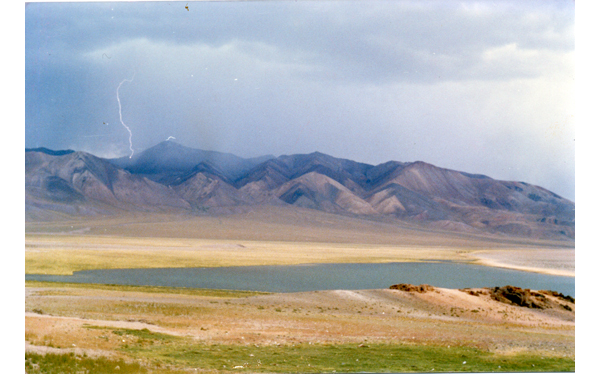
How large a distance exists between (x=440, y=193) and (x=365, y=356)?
4689cm

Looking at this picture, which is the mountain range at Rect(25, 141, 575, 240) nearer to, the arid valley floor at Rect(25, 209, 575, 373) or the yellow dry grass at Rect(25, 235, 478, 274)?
the yellow dry grass at Rect(25, 235, 478, 274)

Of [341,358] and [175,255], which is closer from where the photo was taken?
[341,358]

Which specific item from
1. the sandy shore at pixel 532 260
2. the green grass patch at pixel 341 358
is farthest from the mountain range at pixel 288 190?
the green grass patch at pixel 341 358

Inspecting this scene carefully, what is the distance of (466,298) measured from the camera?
19.2m

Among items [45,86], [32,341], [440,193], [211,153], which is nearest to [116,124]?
[45,86]

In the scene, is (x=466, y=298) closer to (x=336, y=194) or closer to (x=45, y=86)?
(x=45, y=86)

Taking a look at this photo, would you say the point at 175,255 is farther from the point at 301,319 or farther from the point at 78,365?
the point at 78,365

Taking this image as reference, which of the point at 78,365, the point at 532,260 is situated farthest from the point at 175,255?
the point at 532,260

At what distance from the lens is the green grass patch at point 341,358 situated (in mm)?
11930

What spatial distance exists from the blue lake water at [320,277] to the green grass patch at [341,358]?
10365mm

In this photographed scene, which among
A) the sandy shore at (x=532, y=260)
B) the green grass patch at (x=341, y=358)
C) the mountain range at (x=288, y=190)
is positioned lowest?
the sandy shore at (x=532, y=260)

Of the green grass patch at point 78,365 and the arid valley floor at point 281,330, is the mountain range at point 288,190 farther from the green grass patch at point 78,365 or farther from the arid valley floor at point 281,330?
the green grass patch at point 78,365

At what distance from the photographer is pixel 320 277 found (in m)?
28.2

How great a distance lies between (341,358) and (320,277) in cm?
1571
